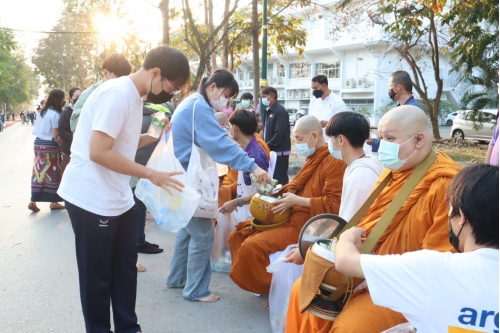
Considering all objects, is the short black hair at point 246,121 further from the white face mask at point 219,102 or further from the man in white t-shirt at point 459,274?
the man in white t-shirt at point 459,274

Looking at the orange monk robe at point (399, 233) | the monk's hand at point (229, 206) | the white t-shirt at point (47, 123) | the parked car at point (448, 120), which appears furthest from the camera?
the parked car at point (448, 120)

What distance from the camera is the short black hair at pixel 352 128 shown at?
10.3ft

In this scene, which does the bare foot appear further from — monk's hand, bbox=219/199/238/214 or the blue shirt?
the blue shirt

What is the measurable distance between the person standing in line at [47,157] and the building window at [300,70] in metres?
37.5

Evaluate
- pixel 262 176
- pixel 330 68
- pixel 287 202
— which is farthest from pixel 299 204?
pixel 330 68

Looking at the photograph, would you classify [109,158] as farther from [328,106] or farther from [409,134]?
[328,106]

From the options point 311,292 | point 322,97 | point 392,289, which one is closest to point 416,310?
point 392,289

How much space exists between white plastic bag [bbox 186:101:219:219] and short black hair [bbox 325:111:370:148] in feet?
3.21

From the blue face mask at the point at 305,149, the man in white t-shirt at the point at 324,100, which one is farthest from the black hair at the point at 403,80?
the blue face mask at the point at 305,149

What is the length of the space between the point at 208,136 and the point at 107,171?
106 centimetres

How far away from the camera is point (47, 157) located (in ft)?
22.9

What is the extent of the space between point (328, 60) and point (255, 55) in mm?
31737

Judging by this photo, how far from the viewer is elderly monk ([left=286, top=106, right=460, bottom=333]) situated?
2135mm

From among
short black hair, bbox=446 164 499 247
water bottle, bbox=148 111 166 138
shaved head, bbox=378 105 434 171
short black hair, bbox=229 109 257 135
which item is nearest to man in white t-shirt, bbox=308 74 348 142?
short black hair, bbox=229 109 257 135
